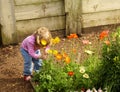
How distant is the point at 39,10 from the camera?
675 centimetres

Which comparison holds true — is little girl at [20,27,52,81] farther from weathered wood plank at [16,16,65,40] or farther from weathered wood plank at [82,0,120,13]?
weathered wood plank at [82,0,120,13]

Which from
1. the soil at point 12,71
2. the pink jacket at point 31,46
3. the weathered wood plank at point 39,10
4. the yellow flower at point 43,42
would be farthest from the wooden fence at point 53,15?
the yellow flower at point 43,42

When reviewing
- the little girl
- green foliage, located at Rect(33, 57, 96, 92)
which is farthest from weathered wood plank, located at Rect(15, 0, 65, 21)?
green foliage, located at Rect(33, 57, 96, 92)

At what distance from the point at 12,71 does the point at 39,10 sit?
4.45 feet

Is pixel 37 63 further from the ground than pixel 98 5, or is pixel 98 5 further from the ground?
pixel 98 5

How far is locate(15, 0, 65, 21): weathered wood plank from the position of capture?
21.8ft

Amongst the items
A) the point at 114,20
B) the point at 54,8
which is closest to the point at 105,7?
the point at 114,20

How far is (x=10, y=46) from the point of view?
6758mm

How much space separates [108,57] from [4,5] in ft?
8.19

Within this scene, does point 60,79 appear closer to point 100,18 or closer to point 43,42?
point 43,42

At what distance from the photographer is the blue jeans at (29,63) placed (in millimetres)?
5328

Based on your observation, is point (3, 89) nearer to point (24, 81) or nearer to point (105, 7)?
point (24, 81)

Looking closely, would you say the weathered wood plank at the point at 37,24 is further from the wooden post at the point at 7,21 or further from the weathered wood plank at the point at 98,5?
the weathered wood plank at the point at 98,5

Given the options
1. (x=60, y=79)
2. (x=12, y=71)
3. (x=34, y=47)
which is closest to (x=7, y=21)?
(x=12, y=71)
